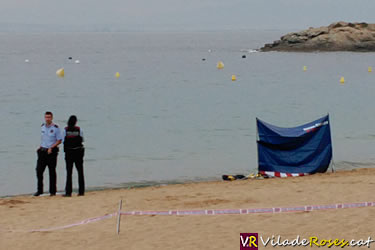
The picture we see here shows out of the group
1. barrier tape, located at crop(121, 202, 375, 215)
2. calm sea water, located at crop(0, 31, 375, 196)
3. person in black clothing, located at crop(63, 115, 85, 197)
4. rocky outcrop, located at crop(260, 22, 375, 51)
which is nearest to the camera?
barrier tape, located at crop(121, 202, 375, 215)

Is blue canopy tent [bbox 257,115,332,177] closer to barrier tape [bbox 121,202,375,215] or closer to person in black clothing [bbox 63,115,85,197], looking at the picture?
barrier tape [bbox 121,202,375,215]

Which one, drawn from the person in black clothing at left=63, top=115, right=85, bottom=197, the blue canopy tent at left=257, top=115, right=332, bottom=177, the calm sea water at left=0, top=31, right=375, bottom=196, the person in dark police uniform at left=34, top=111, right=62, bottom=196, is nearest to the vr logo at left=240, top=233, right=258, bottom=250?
the person in black clothing at left=63, top=115, right=85, bottom=197

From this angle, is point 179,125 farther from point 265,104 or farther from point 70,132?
point 70,132

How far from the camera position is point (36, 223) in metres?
12.3

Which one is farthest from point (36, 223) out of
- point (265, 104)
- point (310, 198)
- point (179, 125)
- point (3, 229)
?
point (265, 104)

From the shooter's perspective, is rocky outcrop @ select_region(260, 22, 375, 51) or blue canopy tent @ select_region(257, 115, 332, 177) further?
rocky outcrop @ select_region(260, 22, 375, 51)

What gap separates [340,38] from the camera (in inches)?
4291

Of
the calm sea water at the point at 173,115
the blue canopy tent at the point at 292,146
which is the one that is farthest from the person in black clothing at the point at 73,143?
the calm sea water at the point at 173,115

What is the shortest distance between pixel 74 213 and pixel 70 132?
1.91m

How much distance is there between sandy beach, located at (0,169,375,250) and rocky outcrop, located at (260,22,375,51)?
318 ft

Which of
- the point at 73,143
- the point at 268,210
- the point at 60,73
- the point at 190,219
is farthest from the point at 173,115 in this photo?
the point at 60,73

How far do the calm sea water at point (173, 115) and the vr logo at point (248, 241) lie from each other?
1103 centimetres

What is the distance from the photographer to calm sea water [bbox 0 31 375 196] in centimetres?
2412

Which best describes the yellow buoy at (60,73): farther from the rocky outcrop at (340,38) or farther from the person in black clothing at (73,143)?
the person in black clothing at (73,143)
